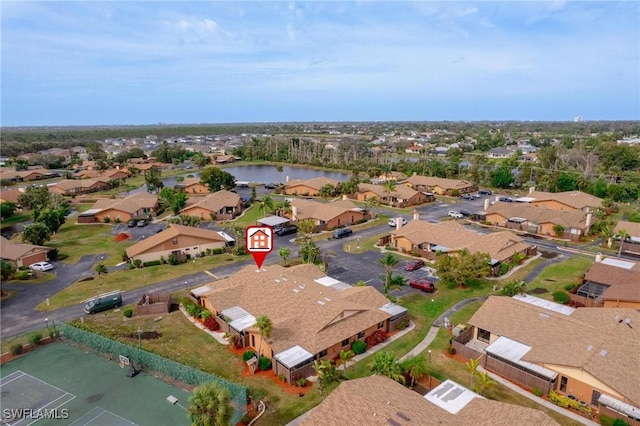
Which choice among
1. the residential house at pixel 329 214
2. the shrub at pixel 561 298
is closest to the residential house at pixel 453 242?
the shrub at pixel 561 298

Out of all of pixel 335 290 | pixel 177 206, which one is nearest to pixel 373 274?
pixel 335 290

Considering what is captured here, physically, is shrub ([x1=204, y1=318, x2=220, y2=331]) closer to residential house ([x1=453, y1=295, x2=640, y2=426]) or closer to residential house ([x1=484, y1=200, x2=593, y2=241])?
residential house ([x1=453, y1=295, x2=640, y2=426])

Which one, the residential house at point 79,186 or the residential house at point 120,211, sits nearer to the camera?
the residential house at point 120,211

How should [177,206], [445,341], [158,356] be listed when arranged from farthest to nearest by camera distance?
1. [177,206]
2. [445,341]
3. [158,356]

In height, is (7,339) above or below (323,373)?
below

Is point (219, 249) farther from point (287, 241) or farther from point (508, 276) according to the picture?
point (508, 276)

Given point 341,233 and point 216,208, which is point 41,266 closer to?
point 216,208

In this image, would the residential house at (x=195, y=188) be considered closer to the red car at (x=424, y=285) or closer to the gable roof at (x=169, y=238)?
the gable roof at (x=169, y=238)
